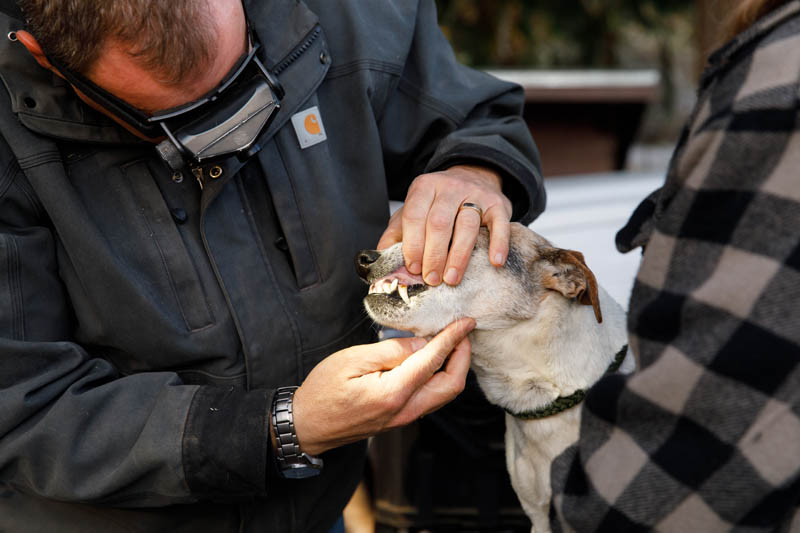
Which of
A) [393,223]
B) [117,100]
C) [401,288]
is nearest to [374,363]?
[401,288]

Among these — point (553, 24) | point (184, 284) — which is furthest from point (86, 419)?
point (553, 24)

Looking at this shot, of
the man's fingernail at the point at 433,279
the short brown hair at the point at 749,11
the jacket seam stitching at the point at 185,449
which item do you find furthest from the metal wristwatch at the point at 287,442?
the short brown hair at the point at 749,11

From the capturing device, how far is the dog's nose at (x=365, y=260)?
1753 mm

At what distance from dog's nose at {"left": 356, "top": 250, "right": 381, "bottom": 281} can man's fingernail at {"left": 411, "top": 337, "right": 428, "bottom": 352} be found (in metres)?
0.23

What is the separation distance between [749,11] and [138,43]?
1190 millimetres

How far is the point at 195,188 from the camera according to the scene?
1.69 m

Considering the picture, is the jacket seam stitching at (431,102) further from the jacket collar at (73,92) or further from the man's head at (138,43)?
the man's head at (138,43)

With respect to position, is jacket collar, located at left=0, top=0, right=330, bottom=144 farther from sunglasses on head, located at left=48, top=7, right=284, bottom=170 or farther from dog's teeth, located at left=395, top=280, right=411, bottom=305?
dog's teeth, located at left=395, top=280, right=411, bottom=305

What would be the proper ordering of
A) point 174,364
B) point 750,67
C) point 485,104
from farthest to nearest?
1. point 485,104
2. point 174,364
3. point 750,67

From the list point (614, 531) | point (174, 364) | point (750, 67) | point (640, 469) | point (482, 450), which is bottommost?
point (482, 450)

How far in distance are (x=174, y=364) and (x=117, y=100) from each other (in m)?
0.68

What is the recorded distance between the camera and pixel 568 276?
189 centimetres

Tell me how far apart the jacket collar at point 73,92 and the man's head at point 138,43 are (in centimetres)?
6

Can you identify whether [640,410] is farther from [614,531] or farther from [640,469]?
[614,531]
